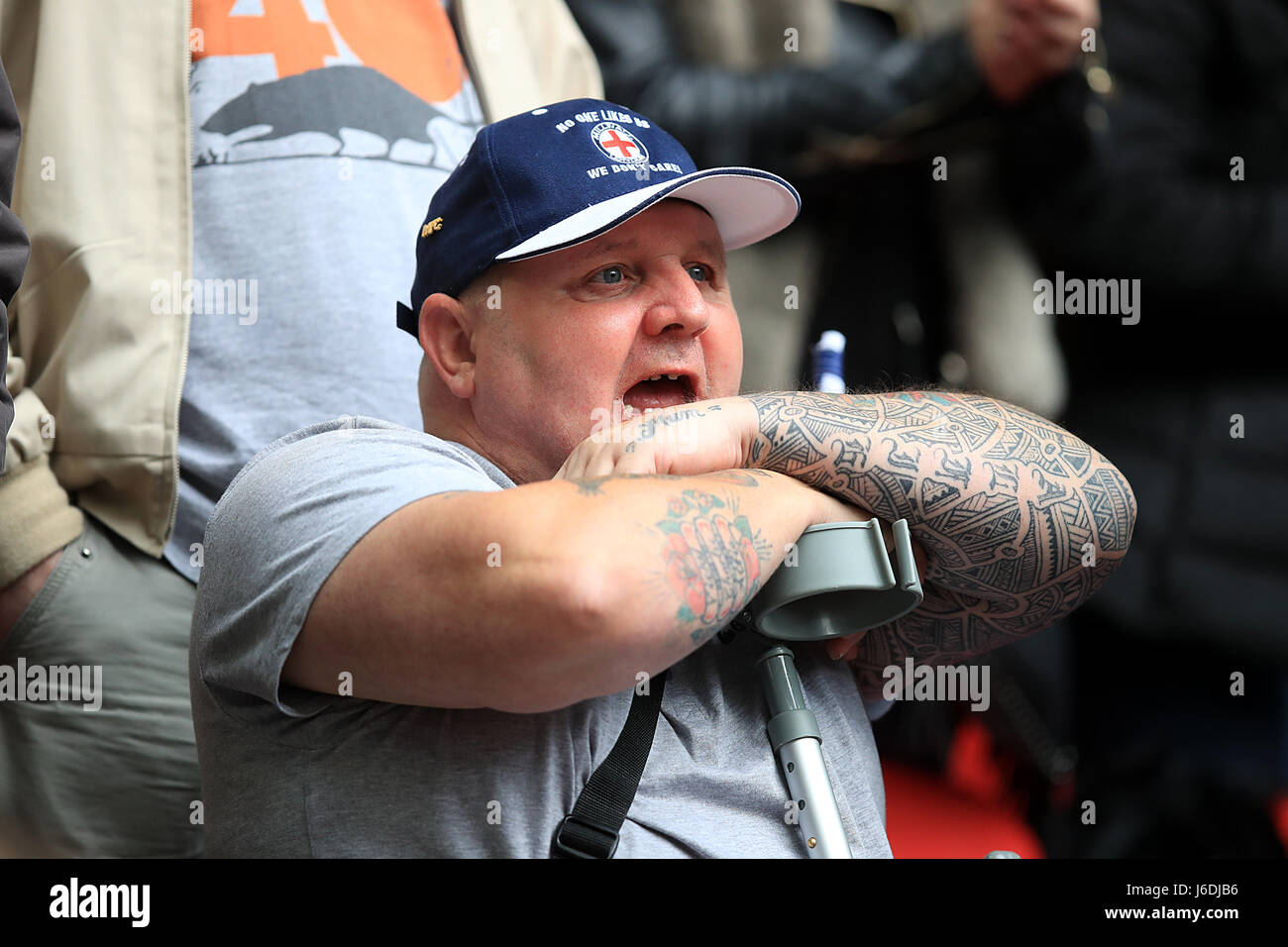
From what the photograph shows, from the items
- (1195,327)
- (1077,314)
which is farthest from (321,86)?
(1195,327)

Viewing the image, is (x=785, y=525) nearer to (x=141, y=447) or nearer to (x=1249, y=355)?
(x=141, y=447)

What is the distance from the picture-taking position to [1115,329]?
108 inches

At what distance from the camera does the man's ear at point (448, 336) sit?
1562mm

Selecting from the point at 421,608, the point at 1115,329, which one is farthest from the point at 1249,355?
the point at 421,608

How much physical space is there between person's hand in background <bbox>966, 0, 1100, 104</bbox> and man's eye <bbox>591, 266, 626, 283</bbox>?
1168mm

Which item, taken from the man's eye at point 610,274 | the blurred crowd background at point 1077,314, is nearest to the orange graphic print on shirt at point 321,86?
the blurred crowd background at point 1077,314

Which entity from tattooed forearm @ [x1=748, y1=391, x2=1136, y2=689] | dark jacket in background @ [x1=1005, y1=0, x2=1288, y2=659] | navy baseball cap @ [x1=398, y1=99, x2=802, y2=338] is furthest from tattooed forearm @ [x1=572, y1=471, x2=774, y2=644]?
dark jacket in background @ [x1=1005, y1=0, x2=1288, y2=659]

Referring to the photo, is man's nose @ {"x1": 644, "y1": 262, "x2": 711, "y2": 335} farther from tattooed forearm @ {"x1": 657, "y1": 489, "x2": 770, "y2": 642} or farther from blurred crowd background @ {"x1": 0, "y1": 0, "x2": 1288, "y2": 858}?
blurred crowd background @ {"x1": 0, "y1": 0, "x2": 1288, "y2": 858}

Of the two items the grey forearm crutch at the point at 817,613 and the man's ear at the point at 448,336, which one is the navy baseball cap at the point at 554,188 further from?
the grey forearm crutch at the point at 817,613

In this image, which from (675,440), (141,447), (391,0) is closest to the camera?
(675,440)

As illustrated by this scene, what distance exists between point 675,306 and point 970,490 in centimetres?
41

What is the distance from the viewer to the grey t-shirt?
126 cm

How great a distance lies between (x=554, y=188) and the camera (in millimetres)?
1525
